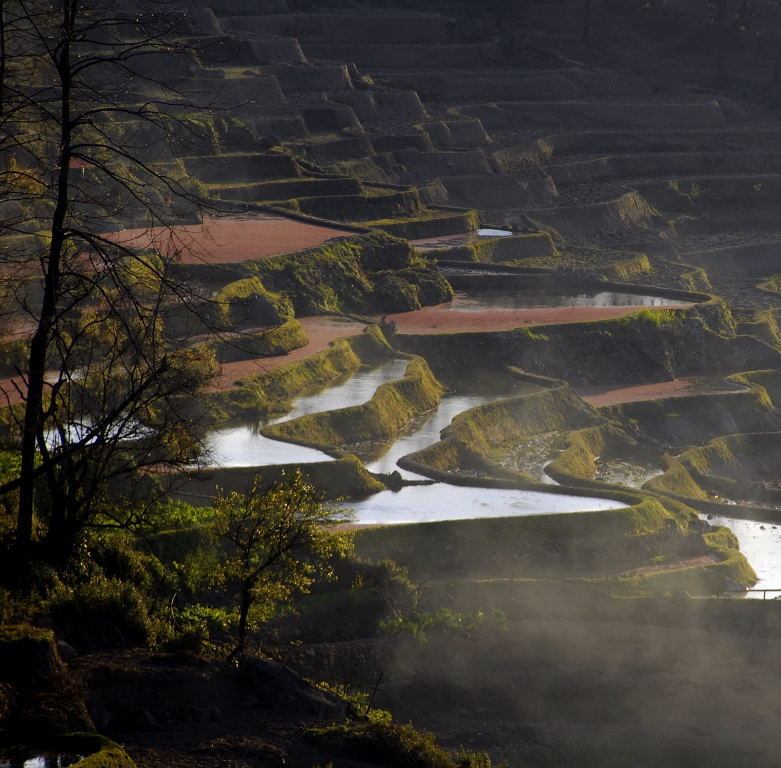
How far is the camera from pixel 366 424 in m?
35.5

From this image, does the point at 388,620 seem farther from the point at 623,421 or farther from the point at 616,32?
the point at 616,32

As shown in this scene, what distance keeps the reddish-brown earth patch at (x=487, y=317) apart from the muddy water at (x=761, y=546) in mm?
14301

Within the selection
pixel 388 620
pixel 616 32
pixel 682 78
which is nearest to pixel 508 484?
pixel 388 620

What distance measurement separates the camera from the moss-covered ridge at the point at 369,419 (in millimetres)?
33219

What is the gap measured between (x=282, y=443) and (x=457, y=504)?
190 inches

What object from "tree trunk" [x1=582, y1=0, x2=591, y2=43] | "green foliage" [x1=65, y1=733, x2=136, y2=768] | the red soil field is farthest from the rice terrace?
"tree trunk" [x1=582, y1=0, x2=591, y2=43]

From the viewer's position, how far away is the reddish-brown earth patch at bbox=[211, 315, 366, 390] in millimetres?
36000

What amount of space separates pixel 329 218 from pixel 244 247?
10.4 m

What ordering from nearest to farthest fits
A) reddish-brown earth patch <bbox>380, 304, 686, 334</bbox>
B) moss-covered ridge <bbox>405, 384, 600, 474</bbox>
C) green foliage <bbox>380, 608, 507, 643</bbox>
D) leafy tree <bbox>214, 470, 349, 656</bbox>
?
leafy tree <bbox>214, 470, 349, 656</bbox> → green foliage <bbox>380, 608, 507, 643</bbox> → moss-covered ridge <bbox>405, 384, 600, 474</bbox> → reddish-brown earth patch <bbox>380, 304, 686, 334</bbox>

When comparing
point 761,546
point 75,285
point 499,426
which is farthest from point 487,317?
point 75,285

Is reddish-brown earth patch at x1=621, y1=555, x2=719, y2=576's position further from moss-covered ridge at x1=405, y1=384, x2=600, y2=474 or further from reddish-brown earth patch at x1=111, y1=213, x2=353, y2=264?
reddish-brown earth patch at x1=111, y1=213, x2=353, y2=264

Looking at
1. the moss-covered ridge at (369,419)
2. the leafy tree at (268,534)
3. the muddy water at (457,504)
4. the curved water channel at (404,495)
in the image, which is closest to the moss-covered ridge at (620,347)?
the moss-covered ridge at (369,419)

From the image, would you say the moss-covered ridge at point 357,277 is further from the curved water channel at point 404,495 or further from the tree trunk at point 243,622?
the tree trunk at point 243,622

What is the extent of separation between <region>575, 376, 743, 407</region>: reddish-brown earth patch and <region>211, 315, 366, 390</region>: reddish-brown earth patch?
8202 mm
